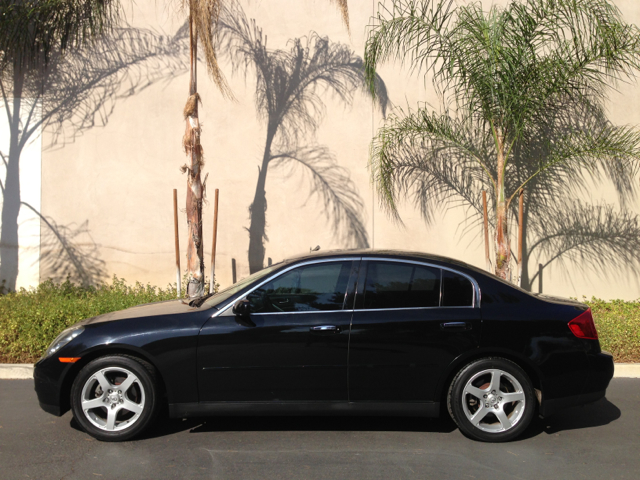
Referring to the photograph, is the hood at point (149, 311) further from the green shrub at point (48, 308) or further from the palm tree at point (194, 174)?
the palm tree at point (194, 174)

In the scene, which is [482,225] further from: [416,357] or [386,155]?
[416,357]

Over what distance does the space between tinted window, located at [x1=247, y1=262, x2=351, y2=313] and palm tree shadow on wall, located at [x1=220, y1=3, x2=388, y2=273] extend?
5.77 m

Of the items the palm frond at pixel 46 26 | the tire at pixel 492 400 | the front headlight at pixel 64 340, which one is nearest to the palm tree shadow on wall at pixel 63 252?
the palm frond at pixel 46 26

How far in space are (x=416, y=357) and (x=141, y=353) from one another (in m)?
2.12

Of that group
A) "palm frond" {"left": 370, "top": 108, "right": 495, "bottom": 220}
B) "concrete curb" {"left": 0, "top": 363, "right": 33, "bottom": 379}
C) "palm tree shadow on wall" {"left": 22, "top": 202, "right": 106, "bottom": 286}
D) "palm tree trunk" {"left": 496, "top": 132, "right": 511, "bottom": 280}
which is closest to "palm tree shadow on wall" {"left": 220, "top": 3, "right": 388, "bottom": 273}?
"palm frond" {"left": 370, "top": 108, "right": 495, "bottom": 220}

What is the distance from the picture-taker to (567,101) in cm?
1041

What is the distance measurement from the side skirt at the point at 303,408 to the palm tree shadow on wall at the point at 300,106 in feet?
19.8

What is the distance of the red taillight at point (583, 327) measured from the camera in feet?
15.7

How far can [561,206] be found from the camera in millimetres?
10672

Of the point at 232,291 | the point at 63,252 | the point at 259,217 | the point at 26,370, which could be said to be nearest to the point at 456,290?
the point at 232,291

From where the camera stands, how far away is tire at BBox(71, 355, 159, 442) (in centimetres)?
468

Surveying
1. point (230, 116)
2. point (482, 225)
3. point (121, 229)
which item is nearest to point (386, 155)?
point (482, 225)

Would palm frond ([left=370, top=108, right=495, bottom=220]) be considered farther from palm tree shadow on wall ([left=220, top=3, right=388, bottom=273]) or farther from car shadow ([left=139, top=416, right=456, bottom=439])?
car shadow ([left=139, top=416, right=456, bottom=439])

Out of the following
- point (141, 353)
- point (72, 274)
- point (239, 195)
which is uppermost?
point (239, 195)
